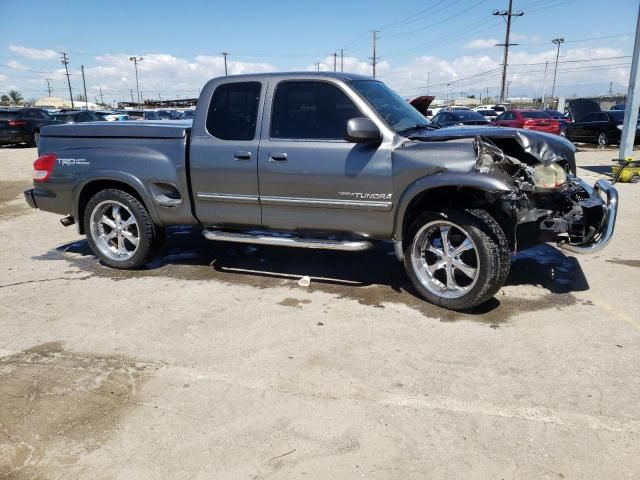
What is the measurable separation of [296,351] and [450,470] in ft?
4.94

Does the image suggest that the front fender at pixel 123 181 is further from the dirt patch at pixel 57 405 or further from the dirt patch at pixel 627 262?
the dirt patch at pixel 627 262

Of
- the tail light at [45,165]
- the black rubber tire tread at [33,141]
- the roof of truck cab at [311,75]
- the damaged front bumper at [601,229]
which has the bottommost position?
the black rubber tire tread at [33,141]

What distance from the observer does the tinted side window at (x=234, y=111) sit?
16.0 ft

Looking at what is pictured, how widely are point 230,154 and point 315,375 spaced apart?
2414 mm

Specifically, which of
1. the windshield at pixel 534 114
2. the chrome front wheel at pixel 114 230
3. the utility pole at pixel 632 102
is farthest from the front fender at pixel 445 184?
the windshield at pixel 534 114

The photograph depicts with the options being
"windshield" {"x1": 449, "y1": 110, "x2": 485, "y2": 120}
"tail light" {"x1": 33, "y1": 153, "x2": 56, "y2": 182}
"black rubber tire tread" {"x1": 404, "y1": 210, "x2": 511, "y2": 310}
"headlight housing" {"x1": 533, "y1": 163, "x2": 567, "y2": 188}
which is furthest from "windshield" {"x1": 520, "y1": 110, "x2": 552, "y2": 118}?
"tail light" {"x1": 33, "y1": 153, "x2": 56, "y2": 182}

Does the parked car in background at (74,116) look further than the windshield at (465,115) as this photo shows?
Yes

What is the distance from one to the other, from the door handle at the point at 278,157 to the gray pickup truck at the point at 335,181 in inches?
0.4

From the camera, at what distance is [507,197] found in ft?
13.0

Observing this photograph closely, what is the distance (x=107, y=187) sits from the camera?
18.4ft

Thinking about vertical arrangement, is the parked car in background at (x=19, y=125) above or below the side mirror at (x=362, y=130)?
below

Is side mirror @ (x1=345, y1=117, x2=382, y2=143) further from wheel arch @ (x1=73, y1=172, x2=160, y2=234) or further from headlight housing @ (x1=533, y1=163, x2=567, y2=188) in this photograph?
wheel arch @ (x1=73, y1=172, x2=160, y2=234)

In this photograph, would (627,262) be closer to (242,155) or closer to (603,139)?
(242,155)

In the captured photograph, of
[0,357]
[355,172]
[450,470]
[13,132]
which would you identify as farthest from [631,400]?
[13,132]
